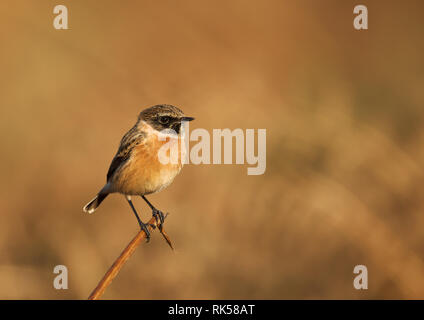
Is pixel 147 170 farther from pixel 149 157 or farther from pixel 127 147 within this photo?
pixel 127 147

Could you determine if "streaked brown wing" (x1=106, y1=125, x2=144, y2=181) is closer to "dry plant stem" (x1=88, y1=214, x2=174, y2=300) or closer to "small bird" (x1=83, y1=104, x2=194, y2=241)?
"small bird" (x1=83, y1=104, x2=194, y2=241)

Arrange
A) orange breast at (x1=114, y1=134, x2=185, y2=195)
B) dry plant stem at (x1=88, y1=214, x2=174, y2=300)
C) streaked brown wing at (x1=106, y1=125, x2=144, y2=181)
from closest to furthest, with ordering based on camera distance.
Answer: dry plant stem at (x1=88, y1=214, x2=174, y2=300) < orange breast at (x1=114, y1=134, x2=185, y2=195) < streaked brown wing at (x1=106, y1=125, x2=144, y2=181)

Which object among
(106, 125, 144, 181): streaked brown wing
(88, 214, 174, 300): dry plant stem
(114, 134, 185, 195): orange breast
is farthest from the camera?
(106, 125, 144, 181): streaked brown wing

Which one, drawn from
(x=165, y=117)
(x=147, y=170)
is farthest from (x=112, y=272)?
(x=165, y=117)

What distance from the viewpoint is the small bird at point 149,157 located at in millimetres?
3865

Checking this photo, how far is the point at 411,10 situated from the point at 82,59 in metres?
5.77

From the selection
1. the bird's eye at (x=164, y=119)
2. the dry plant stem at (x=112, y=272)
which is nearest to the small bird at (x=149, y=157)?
the bird's eye at (x=164, y=119)

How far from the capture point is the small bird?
387cm

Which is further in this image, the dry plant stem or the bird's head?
the bird's head

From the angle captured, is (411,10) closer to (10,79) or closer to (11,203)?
(10,79)

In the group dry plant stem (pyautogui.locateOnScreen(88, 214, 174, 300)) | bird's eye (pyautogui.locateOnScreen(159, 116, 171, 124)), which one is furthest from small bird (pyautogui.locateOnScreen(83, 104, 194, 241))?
dry plant stem (pyautogui.locateOnScreen(88, 214, 174, 300))

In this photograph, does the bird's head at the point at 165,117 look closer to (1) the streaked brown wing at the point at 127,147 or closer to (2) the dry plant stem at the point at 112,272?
(1) the streaked brown wing at the point at 127,147

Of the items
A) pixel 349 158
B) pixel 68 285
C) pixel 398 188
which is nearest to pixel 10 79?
pixel 68 285

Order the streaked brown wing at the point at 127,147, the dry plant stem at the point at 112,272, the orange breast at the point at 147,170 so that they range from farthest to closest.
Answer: the streaked brown wing at the point at 127,147 → the orange breast at the point at 147,170 → the dry plant stem at the point at 112,272
